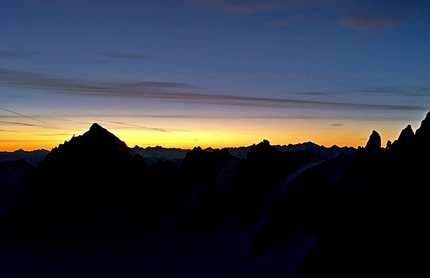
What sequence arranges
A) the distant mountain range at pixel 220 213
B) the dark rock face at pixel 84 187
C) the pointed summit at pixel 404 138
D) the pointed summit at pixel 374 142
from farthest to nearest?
the dark rock face at pixel 84 187 < the pointed summit at pixel 374 142 < the pointed summit at pixel 404 138 < the distant mountain range at pixel 220 213

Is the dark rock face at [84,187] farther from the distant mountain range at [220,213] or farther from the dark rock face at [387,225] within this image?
the dark rock face at [387,225]

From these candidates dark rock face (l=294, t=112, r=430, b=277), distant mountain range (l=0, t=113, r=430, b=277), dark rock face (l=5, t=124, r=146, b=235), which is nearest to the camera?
dark rock face (l=294, t=112, r=430, b=277)

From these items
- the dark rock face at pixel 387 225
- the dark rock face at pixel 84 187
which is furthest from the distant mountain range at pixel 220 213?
the dark rock face at pixel 84 187

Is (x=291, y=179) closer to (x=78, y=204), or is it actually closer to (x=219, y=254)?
(x=219, y=254)

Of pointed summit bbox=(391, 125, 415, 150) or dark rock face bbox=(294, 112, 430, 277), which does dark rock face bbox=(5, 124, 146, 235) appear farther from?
pointed summit bbox=(391, 125, 415, 150)

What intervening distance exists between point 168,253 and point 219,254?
9124 millimetres

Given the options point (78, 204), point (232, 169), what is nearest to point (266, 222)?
point (232, 169)

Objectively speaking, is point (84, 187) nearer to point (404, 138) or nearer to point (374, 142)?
point (374, 142)

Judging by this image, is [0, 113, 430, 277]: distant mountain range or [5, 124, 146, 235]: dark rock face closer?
[0, 113, 430, 277]: distant mountain range

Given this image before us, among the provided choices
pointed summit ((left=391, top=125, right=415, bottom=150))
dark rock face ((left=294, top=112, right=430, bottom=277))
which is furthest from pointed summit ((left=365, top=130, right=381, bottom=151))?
dark rock face ((left=294, top=112, right=430, bottom=277))

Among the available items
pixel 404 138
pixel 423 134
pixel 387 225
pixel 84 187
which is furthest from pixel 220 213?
pixel 423 134

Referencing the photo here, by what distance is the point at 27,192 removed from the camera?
74188 mm

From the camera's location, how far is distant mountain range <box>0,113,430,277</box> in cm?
2309

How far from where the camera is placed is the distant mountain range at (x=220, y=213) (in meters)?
23.1
